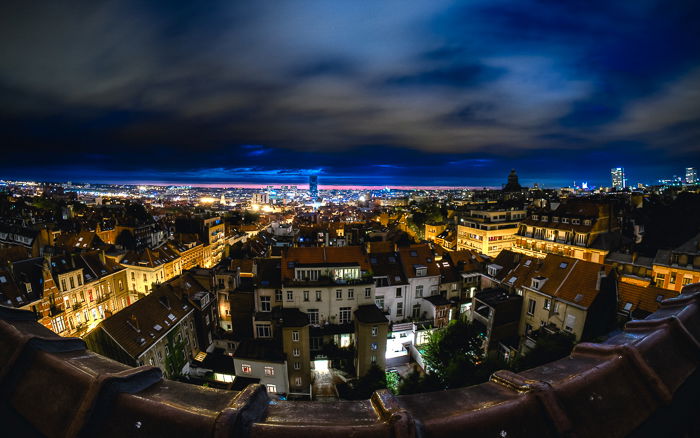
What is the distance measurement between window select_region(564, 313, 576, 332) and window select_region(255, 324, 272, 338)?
69.8 ft

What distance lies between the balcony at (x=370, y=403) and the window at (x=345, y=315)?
21.0 metres

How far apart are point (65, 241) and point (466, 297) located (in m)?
57.4

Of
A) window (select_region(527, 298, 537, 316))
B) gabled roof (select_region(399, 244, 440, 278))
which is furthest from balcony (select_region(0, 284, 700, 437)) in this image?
gabled roof (select_region(399, 244, 440, 278))

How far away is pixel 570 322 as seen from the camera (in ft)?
63.5

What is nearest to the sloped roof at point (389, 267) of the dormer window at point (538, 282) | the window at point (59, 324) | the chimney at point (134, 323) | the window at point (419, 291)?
the window at point (419, 291)

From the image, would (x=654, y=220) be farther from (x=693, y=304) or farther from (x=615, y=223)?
(x=693, y=304)

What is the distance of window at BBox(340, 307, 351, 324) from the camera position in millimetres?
22938

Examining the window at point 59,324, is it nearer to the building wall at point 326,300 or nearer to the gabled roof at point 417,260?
the building wall at point 326,300

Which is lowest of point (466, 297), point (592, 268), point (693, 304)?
point (466, 297)

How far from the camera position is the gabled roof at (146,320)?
18.8 meters

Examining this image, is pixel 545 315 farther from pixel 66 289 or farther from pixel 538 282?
pixel 66 289

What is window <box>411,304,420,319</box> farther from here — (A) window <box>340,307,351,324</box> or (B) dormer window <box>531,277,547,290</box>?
(B) dormer window <box>531,277,547,290</box>

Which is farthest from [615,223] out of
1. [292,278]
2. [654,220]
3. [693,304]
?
[693,304]

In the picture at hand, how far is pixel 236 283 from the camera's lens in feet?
86.5
